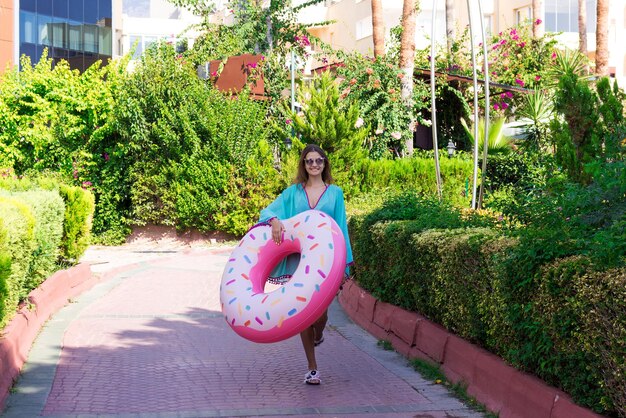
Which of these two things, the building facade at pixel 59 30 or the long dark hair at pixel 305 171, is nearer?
the long dark hair at pixel 305 171

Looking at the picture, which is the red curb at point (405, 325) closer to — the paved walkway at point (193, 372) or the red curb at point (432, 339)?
the red curb at point (432, 339)

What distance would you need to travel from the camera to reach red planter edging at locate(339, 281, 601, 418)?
5.89 meters

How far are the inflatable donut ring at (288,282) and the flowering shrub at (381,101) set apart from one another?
68.3 feet

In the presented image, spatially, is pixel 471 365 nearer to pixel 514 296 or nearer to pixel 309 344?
pixel 514 296

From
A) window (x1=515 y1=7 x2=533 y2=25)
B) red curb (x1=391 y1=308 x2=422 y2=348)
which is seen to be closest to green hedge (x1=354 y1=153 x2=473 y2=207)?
red curb (x1=391 y1=308 x2=422 y2=348)

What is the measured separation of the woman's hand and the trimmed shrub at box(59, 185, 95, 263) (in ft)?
27.4

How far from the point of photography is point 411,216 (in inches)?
431

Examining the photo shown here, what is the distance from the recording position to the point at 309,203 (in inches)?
308

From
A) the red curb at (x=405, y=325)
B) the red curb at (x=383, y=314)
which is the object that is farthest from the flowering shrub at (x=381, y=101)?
the red curb at (x=405, y=325)

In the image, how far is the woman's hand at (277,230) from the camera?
746 centimetres

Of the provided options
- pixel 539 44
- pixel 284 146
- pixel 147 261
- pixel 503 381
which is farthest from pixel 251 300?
pixel 539 44

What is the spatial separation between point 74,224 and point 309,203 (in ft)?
28.3

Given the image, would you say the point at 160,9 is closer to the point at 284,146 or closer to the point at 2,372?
the point at 284,146

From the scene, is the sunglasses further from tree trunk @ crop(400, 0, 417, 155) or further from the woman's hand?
tree trunk @ crop(400, 0, 417, 155)
